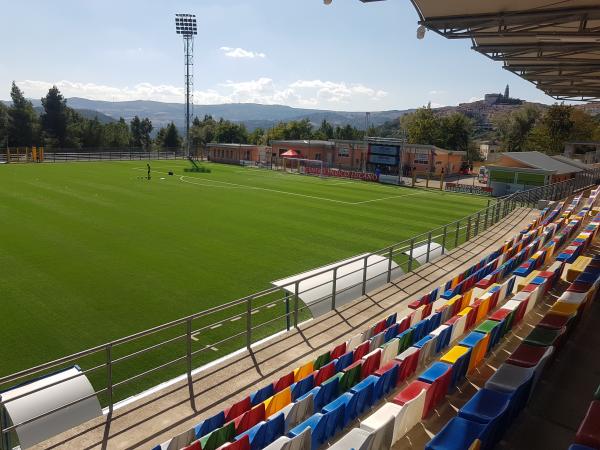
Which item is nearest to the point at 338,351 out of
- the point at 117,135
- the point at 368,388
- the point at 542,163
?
the point at 368,388

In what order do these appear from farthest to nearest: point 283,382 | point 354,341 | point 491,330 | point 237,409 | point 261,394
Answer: point 354,341 < point 491,330 < point 283,382 < point 261,394 < point 237,409

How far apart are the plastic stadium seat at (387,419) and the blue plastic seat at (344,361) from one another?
159cm

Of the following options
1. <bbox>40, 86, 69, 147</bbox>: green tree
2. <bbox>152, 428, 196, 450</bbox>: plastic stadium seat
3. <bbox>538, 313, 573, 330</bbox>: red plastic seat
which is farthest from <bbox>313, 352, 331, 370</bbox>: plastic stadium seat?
<bbox>40, 86, 69, 147</bbox>: green tree

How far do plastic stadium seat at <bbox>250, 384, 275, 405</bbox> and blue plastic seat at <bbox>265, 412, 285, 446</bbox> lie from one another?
104 centimetres

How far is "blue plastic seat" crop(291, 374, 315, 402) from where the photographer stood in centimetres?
601

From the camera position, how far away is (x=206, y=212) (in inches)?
966

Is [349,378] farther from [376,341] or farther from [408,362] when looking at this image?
[376,341]

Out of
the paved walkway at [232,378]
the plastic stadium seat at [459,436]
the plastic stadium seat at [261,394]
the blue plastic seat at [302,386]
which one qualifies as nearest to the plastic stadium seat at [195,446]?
the paved walkway at [232,378]

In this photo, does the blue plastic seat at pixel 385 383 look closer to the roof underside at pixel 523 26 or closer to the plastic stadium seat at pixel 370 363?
the plastic stadium seat at pixel 370 363

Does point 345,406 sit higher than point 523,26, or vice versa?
point 523,26

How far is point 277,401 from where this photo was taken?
5.73 meters

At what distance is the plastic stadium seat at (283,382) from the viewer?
641cm

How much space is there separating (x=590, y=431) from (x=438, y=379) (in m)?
1.66

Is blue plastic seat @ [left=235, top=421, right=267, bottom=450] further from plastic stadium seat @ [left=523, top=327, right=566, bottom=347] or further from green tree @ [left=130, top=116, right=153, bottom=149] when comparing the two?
green tree @ [left=130, top=116, right=153, bottom=149]
